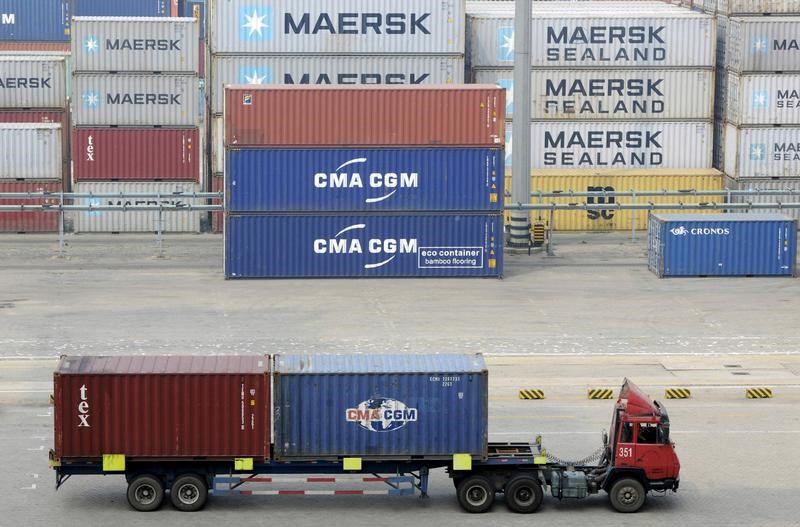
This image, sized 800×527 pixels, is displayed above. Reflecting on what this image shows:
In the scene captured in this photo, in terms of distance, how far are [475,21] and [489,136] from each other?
46.5 feet

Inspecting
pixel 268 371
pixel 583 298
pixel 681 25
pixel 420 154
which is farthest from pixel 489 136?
pixel 268 371

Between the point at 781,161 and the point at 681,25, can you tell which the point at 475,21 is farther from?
the point at 781,161

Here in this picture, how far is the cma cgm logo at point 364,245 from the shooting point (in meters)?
59.7

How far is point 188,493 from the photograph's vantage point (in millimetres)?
32062

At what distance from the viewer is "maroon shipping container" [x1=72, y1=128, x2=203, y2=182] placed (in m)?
70.4

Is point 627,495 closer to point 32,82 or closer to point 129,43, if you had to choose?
point 129,43

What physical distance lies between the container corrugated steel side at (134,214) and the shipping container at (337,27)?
6806mm

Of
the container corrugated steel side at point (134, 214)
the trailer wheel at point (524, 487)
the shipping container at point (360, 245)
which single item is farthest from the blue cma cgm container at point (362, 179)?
the trailer wheel at point (524, 487)

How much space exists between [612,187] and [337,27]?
47.7 ft

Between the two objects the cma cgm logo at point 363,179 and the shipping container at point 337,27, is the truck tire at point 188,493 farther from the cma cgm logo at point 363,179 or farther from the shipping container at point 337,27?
the shipping container at point 337,27

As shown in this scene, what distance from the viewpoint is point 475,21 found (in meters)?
71.6

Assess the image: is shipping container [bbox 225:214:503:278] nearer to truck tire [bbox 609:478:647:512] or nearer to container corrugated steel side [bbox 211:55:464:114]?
container corrugated steel side [bbox 211:55:464:114]

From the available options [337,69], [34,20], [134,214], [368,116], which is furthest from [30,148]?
[34,20]

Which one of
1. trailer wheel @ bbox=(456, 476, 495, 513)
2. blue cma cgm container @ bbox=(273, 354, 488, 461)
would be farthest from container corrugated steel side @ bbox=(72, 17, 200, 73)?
trailer wheel @ bbox=(456, 476, 495, 513)
